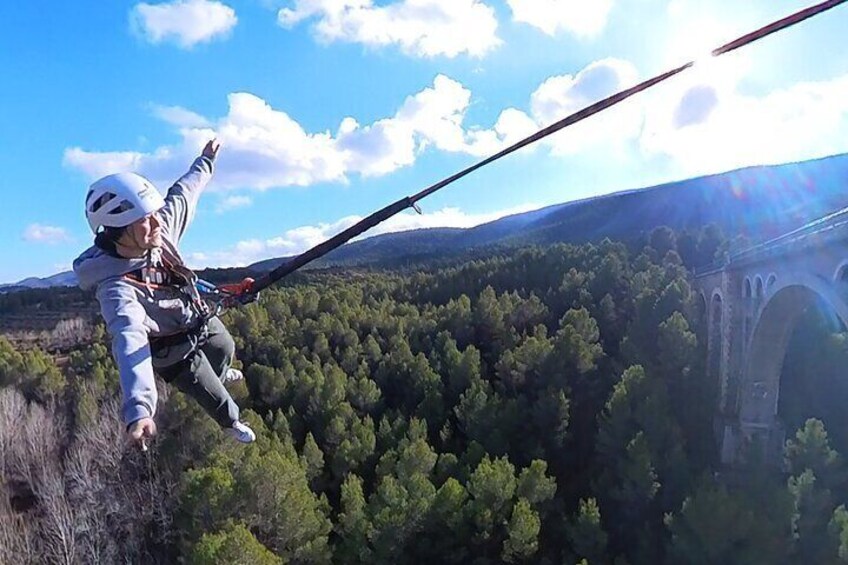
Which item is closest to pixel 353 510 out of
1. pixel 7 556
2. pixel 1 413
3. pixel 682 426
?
pixel 7 556

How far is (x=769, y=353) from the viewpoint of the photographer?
26.1m

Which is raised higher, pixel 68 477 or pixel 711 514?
pixel 68 477

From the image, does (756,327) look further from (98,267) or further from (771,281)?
(98,267)

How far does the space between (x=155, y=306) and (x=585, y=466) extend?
86.3 ft

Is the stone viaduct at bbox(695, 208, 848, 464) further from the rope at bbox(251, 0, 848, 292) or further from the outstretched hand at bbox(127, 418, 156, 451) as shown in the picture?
the outstretched hand at bbox(127, 418, 156, 451)

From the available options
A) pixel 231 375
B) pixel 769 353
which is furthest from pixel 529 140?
pixel 769 353

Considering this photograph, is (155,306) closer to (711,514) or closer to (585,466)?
(711,514)

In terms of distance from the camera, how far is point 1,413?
28.8m

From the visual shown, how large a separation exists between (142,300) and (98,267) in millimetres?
280

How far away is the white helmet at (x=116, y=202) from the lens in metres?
2.95

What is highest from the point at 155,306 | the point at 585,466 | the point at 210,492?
the point at 155,306

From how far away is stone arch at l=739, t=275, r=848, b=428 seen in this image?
2300 cm

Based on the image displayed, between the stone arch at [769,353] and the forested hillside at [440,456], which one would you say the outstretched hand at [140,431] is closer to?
the forested hillside at [440,456]

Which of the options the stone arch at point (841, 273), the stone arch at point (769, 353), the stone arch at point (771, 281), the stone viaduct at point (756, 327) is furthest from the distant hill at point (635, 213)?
the stone arch at point (841, 273)
